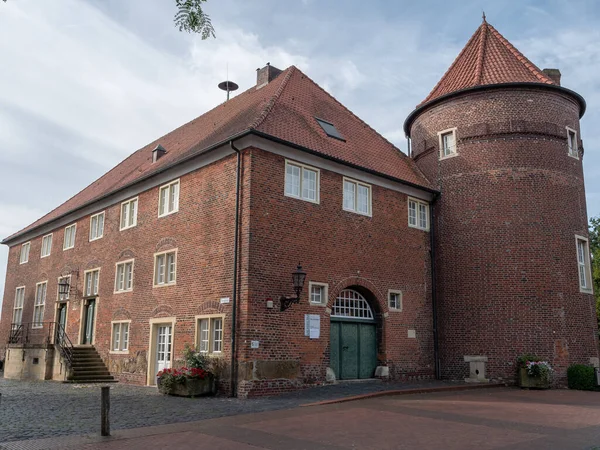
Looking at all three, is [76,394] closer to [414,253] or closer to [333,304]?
[333,304]

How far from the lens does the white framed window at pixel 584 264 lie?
19.7 meters

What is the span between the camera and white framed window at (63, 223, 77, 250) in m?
25.4

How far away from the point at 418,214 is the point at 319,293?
608cm

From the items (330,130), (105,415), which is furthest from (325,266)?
(105,415)

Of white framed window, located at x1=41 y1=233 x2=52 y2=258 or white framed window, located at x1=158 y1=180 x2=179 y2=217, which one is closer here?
white framed window, located at x1=158 y1=180 x2=179 y2=217

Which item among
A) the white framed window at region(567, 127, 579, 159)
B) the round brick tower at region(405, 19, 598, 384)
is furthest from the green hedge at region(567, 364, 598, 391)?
the white framed window at region(567, 127, 579, 159)

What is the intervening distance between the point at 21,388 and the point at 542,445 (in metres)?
15.2

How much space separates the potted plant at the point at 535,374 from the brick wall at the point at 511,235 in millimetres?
562

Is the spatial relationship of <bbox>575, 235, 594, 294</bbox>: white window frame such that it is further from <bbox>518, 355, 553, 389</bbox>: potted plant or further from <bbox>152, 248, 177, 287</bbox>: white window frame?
<bbox>152, 248, 177, 287</bbox>: white window frame

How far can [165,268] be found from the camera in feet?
60.6

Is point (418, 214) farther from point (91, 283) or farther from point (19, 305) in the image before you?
point (19, 305)

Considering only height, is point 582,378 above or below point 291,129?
below

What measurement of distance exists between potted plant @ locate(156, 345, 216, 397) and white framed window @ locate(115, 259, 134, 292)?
5.93m

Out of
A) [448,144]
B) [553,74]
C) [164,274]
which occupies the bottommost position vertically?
[164,274]
